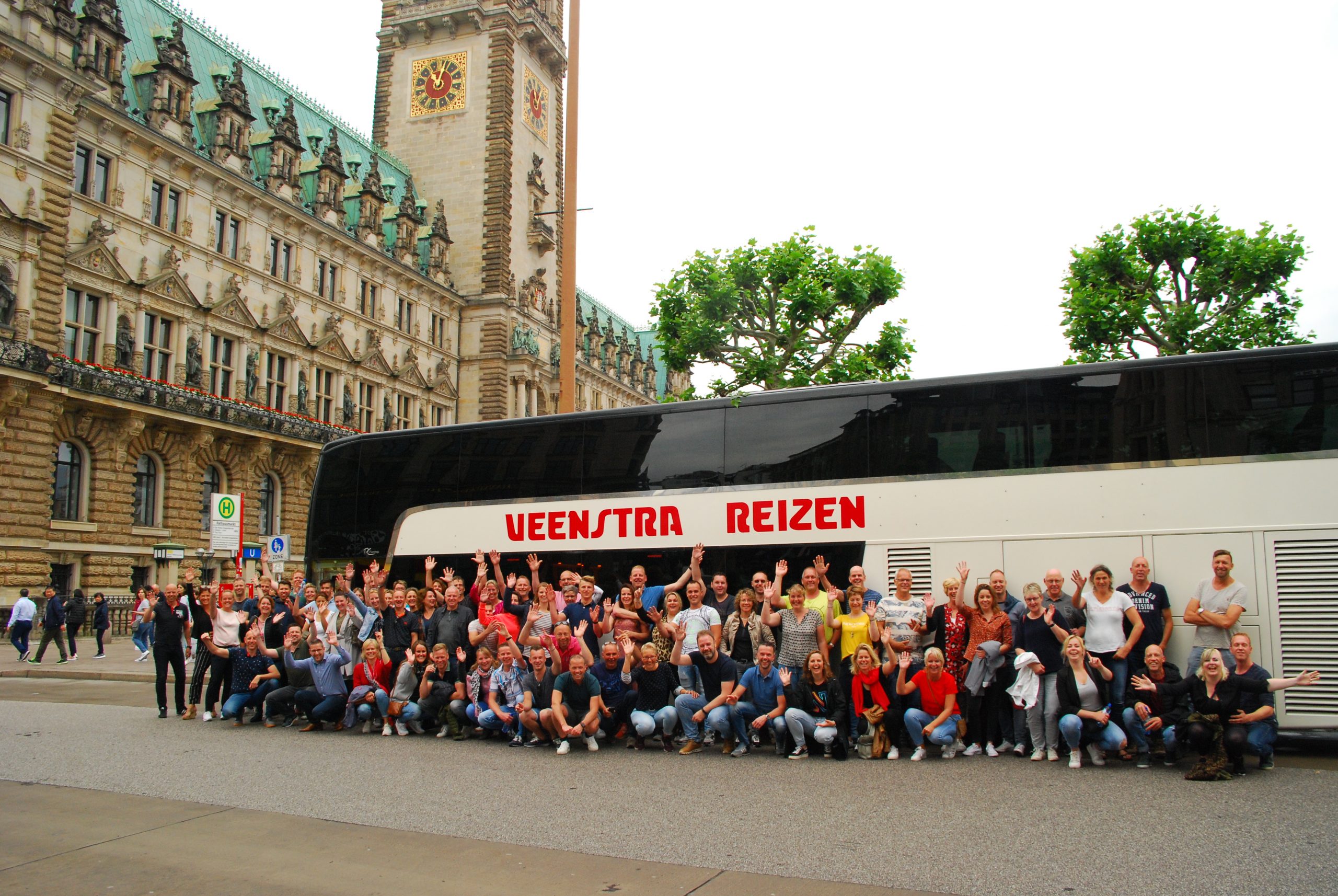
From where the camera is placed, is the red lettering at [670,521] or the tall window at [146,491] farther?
the tall window at [146,491]

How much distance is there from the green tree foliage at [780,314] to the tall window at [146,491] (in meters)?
19.8

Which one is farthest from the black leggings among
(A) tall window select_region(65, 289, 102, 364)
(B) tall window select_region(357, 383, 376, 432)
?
(B) tall window select_region(357, 383, 376, 432)

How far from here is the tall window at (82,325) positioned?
113 ft

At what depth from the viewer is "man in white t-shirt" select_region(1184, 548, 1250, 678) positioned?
396 inches

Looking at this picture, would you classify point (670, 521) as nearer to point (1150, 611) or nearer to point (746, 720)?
point (746, 720)

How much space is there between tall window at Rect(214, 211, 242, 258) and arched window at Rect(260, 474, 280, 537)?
368 inches

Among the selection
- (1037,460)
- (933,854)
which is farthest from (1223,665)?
(933,854)

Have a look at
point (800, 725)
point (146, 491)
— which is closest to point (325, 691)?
point (800, 725)

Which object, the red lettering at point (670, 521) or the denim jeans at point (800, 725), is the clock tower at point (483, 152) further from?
the denim jeans at point (800, 725)

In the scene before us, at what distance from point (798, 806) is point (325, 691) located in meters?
7.26

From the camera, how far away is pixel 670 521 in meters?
13.4

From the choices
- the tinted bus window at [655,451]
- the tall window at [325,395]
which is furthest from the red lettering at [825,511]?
the tall window at [325,395]

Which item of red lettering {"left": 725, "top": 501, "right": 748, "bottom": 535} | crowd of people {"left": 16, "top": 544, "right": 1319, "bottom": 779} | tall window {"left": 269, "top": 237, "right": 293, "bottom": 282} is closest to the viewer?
crowd of people {"left": 16, "top": 544, "right": 1319, "bottom": 779}

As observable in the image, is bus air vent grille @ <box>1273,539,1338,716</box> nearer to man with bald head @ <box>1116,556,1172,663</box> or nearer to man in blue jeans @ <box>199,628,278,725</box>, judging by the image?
man with bald head @ <box>1116,556,1172,663</box>
